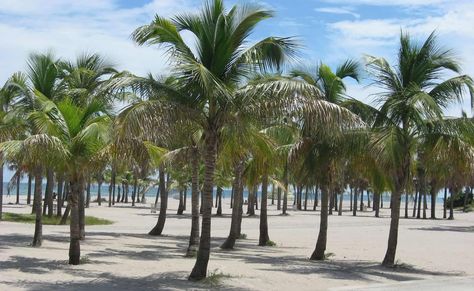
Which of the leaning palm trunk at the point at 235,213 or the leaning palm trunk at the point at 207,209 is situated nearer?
the leaning palm trunk at the point at 207,209

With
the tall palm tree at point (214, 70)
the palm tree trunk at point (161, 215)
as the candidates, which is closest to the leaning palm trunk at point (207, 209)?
the tall palm tree at point (214, 70)

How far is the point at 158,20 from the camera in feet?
40.2

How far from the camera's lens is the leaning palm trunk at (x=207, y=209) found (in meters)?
12.6

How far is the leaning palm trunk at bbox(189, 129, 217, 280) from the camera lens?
41.4 ft

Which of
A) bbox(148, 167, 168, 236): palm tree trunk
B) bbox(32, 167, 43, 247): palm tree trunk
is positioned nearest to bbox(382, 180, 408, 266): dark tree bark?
bbox(32, 167, 43, 247): palm tree trunk

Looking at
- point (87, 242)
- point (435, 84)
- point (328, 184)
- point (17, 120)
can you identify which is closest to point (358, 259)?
point (328, 184)

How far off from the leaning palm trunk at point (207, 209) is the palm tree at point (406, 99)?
518 centimetres

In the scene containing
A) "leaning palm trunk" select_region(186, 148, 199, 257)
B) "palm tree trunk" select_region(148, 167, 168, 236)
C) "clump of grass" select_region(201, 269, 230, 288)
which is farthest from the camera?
"palm tree trunk" select_region(148, 167, 168, 236)

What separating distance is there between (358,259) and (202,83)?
10.7m

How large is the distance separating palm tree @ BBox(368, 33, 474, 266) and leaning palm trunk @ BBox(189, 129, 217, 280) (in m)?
5.18

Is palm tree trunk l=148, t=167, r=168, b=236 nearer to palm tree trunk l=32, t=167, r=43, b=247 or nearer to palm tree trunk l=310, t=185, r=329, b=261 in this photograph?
palm tree trunk l=32, t=167, r=43, b=247

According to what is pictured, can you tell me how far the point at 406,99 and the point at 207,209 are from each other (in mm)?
7001

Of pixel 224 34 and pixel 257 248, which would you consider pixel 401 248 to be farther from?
pixel 224 34

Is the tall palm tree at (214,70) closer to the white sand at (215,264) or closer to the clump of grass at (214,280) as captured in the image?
the clump of grass at (214,280)
